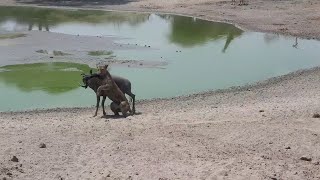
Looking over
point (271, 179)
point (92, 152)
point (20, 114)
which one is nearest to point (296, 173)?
point (271, 179)

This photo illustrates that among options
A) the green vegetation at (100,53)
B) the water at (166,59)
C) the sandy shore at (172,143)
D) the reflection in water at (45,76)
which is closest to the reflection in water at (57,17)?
the water at (166,59)

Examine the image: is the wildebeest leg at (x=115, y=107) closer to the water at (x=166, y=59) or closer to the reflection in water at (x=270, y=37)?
the water at (x=166, y=59)

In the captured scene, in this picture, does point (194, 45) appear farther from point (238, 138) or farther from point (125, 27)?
point (238, 138)

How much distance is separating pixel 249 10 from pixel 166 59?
17.6 meters

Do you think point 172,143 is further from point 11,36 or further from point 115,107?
point 11,36

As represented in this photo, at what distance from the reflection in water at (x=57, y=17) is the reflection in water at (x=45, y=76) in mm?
12508

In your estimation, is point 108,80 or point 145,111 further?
point 145,111

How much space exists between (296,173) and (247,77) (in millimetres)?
13302

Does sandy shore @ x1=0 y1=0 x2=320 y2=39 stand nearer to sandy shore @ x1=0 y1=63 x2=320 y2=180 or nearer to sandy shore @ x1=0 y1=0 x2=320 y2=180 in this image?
sandy shore @ x1=0 y1=0 x2=320 y2=180

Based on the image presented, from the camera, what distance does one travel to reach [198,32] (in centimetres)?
3553

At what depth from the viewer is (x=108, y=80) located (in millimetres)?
15289

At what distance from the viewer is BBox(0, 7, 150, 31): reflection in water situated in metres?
40.6

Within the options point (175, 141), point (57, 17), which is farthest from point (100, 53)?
point (175, 141)

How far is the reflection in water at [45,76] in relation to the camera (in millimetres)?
21578
